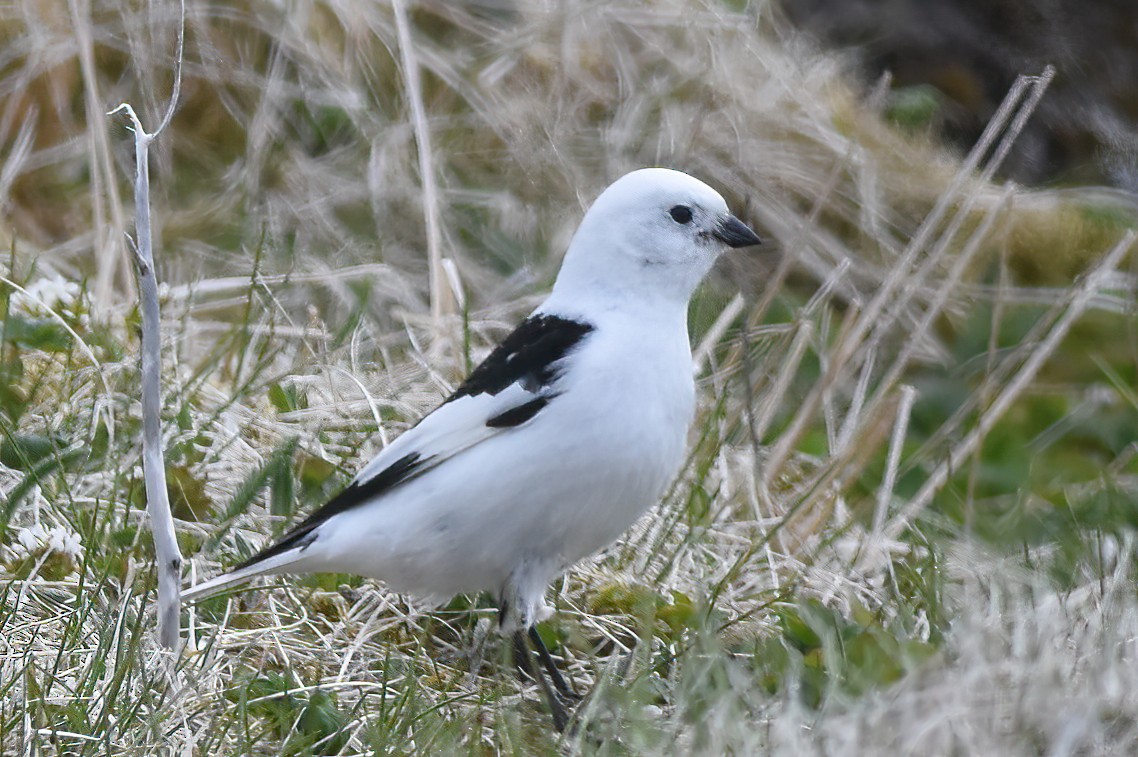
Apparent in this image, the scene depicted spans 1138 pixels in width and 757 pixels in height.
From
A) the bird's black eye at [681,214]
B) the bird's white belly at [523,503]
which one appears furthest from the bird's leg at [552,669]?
the bird's black eye at [681,214]

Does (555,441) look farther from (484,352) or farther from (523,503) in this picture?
(484,352)

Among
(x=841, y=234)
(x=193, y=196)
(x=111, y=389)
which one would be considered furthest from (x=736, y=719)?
(x=193, y=196)

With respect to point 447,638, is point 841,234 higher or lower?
higher

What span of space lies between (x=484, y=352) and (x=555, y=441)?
1.73m

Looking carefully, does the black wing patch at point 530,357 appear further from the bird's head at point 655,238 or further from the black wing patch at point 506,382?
the bird's head at point 655,238

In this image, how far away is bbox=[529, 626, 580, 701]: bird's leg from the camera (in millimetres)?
3166

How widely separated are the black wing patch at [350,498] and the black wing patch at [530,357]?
0.62 ft

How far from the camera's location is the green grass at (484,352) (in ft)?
8.72

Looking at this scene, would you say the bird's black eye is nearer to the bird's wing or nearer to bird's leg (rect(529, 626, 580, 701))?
the bird's wing

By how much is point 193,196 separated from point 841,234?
8.80 feet

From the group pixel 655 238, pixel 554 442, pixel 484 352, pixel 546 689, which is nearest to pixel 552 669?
pixel 546 689

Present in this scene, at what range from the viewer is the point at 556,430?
2.95m

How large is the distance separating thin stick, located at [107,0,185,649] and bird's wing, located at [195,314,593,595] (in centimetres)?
15

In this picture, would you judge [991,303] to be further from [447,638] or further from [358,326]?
[447,638]
